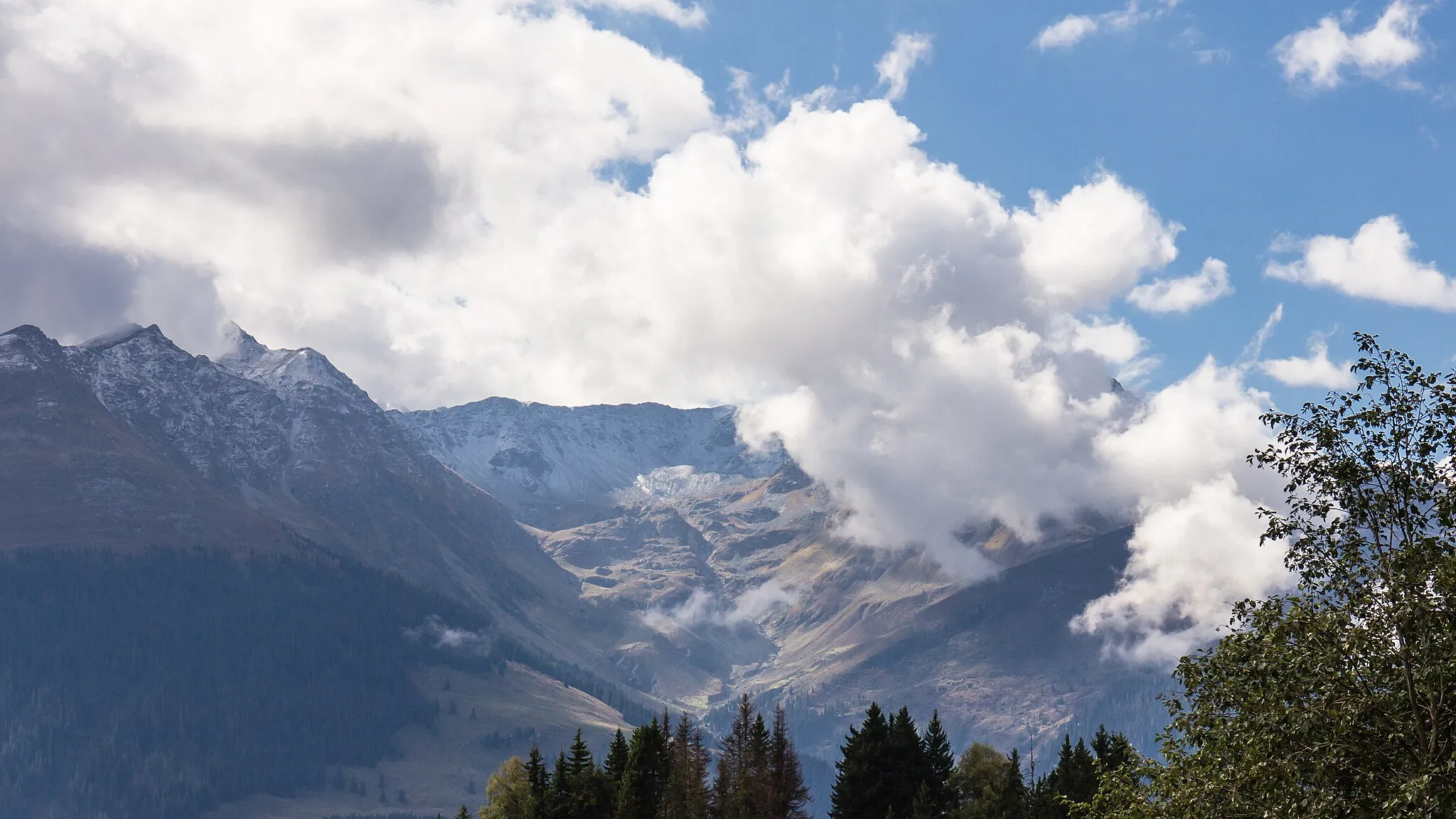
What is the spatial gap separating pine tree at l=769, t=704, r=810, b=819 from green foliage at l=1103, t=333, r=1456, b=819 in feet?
250

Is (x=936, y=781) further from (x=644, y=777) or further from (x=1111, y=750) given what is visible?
(x=644, y=777)

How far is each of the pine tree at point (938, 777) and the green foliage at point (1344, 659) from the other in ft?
238

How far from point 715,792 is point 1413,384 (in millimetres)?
93814

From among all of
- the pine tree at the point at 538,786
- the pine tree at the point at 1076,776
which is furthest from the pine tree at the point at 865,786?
the pine tree at the point at 538,786

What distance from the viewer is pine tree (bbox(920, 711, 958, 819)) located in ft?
372

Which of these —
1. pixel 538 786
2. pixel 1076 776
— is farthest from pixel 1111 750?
pixel 538 786

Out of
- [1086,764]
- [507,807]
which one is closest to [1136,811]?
[1086,764]

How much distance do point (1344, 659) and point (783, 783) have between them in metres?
87.5

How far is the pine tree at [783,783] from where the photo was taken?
11425 centimetres

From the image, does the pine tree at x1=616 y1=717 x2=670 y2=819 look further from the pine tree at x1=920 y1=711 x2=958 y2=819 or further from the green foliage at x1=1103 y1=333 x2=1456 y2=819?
the green foliage at x1=1103 y1=333 x2=1456 y2=819

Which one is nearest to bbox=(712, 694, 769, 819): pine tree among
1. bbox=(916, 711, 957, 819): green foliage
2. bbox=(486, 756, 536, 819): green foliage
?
bbox=(916, 711, 957, 819): green foliage

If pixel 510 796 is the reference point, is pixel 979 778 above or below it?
below

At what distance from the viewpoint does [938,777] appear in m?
121

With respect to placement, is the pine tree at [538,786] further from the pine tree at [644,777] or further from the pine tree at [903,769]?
the pine tree at [903,769]
